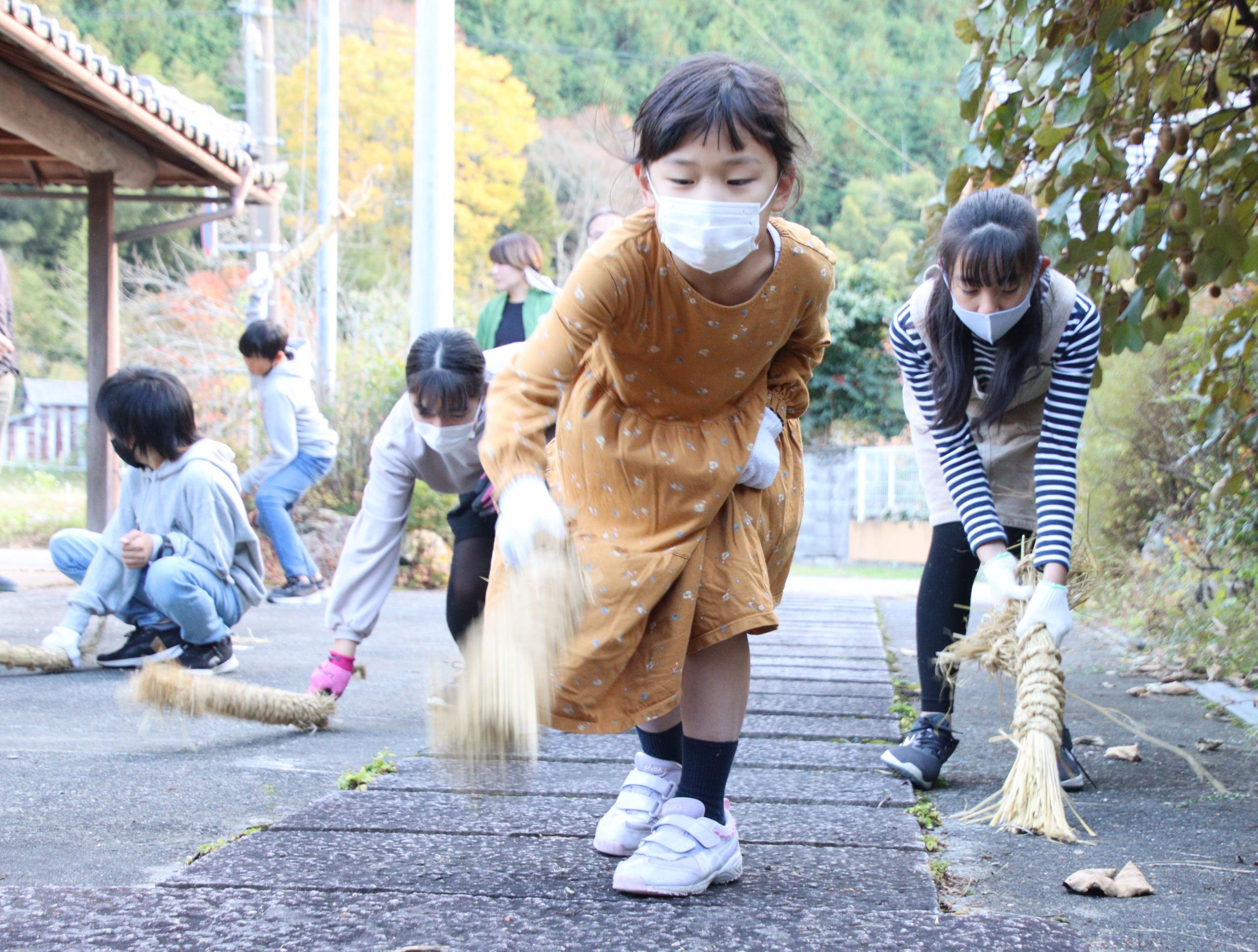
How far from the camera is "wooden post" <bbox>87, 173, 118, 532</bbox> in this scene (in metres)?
7.09

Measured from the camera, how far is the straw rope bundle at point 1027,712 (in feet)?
7.25

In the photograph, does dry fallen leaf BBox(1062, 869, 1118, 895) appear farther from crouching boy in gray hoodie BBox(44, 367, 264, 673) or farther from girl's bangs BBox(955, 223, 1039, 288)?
crouching boy in gray hoodie BBox(44, 367, 264, 673)

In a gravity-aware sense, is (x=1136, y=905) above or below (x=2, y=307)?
below

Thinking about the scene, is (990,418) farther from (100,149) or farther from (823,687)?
(100,149)

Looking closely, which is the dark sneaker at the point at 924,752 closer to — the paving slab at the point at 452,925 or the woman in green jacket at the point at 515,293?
the paving slab at the point at 452,925

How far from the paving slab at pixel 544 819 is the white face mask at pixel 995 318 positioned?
1010mm

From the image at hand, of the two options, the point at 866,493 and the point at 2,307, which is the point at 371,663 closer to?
the point at 2,307

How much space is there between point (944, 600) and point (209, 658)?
8.04 feet

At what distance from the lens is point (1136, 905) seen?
181cm

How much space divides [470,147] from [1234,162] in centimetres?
2221

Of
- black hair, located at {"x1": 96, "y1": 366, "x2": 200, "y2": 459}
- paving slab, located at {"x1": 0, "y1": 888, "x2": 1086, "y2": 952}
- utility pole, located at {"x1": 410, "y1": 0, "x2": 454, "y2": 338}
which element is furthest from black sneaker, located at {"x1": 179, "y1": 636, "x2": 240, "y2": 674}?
utility pole, located at {"x1": 410, "y1": 0, "x2": 454, "y2": 338}

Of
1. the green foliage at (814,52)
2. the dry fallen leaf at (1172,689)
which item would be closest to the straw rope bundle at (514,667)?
the dry fallen leaf at (1172,689)

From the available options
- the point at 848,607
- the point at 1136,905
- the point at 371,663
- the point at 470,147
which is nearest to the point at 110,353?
the point at 371,663

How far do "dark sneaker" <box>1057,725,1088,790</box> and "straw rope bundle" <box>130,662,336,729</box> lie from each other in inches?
73.4
